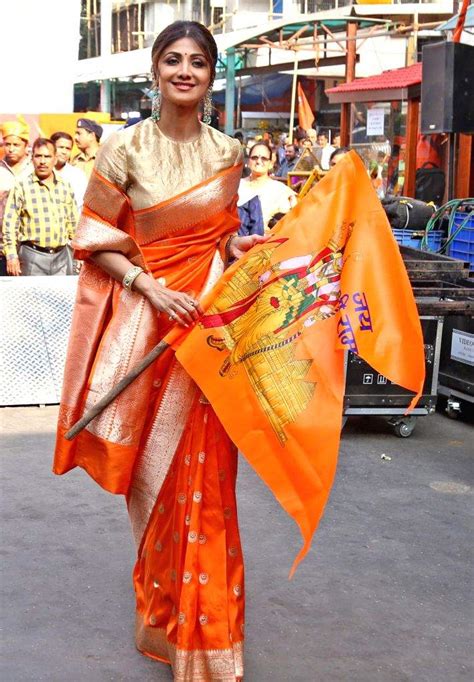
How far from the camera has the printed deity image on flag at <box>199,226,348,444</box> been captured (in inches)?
116

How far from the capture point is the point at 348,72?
17.7 m

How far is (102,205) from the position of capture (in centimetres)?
312

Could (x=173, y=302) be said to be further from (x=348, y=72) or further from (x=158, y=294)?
(x=348, y=72)

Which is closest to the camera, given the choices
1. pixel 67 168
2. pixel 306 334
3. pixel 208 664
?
pixel 306 334

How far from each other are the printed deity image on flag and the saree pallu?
15 cm

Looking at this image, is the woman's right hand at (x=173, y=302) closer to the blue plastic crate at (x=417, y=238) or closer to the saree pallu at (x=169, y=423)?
the saree pallu at (x=169, y=423)

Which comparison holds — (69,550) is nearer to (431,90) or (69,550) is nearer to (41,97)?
(431,90)

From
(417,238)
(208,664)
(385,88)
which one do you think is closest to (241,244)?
(208,664)

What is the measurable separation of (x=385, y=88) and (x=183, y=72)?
11.7 m

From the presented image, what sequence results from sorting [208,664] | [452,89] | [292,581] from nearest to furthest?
[208,664] < [292,581] < [452,89]

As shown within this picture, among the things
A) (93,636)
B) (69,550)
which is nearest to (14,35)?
(69,550)

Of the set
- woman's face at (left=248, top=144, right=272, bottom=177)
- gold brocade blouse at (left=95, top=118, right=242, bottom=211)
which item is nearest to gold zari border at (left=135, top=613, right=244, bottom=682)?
gold brocade blouse at (left=95, top=118, right=242, bottom=211)

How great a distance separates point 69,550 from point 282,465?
1.75 metres

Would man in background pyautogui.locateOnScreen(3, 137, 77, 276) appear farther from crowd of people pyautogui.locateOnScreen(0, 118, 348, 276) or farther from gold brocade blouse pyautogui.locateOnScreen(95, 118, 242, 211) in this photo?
gold brocade blouse pyautogui.locateOnScreen(95, 118, 242, 211)
